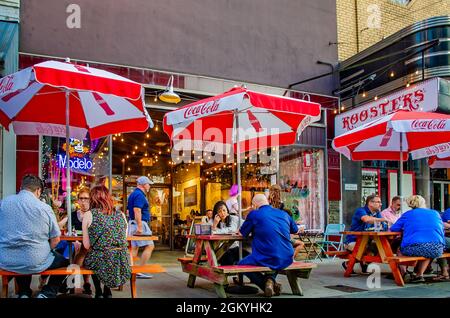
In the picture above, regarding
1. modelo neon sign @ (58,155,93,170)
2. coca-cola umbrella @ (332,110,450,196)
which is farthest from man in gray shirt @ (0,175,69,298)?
coca-cola umbrella @ (332,110,450,196)

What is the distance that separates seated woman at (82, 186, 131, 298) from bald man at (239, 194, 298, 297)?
1770 millimetres

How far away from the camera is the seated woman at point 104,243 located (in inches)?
207

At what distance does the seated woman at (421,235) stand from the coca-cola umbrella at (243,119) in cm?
217

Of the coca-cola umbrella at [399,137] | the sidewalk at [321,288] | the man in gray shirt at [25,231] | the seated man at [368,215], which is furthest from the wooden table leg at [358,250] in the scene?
the man in gray shirt at [25,231]

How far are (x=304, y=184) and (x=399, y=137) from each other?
3.44 m

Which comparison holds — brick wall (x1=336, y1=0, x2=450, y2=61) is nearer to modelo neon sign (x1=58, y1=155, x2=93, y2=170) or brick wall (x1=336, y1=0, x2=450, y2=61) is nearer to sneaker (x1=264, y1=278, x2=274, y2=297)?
modelo neon sign (x1=58, y1=155, x2=93, y2=170)

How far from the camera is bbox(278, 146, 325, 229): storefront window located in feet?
39.4

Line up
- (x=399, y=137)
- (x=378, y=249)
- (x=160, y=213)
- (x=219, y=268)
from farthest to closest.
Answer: (x=160, y=213)
(x=399, y=137)
(x=378, y=249)
(x=219, y=268)

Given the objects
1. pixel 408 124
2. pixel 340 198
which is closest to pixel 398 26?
pixel 340 198

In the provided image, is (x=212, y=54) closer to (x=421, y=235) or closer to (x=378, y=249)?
(x=378, y=249)

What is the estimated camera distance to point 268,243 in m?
6.20

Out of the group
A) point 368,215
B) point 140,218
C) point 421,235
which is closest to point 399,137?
point 368,215
